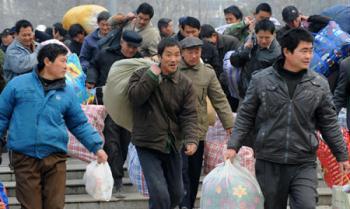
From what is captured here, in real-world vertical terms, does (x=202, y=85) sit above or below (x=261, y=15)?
below

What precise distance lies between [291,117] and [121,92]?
2009 mm

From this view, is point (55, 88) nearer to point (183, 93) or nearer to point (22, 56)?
point (183, 93)

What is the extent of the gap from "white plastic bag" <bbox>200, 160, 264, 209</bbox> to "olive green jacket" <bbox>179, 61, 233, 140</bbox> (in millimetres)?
2011

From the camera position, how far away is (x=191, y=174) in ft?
35.0

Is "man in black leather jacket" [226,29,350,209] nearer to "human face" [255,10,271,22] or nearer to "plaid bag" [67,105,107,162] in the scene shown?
"plaid bag" [67,105,107,162]

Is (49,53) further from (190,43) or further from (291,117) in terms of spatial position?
(291,117)

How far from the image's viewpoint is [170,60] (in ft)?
29.5

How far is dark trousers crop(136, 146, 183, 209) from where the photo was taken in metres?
9.00

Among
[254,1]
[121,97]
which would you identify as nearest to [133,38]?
[121,97]

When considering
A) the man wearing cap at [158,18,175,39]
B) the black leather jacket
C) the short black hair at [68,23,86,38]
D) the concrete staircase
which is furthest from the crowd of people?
the short black hair at [68,23,86,38]

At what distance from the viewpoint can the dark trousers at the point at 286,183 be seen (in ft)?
25.7

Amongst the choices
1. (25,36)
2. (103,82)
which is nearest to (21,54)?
(25,36)

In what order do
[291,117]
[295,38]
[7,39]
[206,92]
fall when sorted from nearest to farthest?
1. [291,117]
2. [295,38]
3. [206,92]
4. [7,39]

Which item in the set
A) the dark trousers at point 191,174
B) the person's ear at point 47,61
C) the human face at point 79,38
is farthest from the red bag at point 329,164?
the human face at point 79,38
